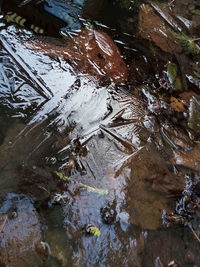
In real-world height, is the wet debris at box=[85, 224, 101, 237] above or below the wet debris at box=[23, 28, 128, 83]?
below

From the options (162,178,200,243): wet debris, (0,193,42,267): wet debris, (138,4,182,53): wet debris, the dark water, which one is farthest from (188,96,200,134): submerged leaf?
(0,193,42,267): wet debris

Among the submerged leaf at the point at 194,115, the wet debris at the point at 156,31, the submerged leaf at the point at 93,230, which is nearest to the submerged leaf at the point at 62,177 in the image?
the submerged leaf at the point at 93,230

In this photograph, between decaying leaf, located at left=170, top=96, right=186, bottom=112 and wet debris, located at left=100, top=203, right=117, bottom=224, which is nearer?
wet debris, located at left=100, top=203, right=117, bottom=224

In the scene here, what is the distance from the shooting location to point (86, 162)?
117 inches

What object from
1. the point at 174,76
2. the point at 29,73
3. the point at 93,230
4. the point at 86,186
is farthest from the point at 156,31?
the point at 93,230

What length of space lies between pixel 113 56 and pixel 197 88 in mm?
964

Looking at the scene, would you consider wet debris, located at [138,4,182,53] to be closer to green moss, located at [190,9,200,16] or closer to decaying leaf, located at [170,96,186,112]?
green moss, located at [190,9,200,16]

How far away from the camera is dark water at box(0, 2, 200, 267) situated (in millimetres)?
2613

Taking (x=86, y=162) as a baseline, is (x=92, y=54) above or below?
above

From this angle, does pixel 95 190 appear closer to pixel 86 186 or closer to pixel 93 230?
pixel 86 186

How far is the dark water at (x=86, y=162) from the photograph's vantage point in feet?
8.57

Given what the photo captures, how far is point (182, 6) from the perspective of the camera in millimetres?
4602

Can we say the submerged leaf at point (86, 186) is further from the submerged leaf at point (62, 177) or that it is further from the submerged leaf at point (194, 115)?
the submerged leaf at point (194, 115)

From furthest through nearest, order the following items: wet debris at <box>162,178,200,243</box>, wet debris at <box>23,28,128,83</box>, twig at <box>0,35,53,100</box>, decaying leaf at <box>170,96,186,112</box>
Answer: wet debris at <box>23,28,128,83</box>
decaying leaf at <box>170,96,186,112</box>
twig at <box>0,35,53,100</box>
wet debris at <box>162,178,200,243</box>
